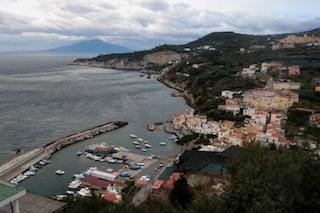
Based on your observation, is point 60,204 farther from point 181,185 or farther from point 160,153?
point 160,153

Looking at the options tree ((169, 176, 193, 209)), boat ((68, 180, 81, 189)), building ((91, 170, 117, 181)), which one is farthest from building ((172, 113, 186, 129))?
tree ((169, 176, 193, 209))

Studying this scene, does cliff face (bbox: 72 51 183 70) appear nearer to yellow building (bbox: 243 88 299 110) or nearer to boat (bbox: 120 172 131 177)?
yellow building (bbox: 243 88 299 110)

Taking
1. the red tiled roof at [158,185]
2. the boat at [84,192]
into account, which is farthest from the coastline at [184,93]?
the boat at [84,192]

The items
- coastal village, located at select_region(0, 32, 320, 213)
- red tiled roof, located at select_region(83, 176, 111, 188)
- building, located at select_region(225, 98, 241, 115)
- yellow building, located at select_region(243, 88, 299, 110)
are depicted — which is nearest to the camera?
coastal village, located at select_region(0, 32, 320, 213)

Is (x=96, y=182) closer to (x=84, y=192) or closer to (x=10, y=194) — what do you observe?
(x=84, y=192)

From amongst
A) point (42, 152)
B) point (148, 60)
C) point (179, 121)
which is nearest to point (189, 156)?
point (42, 152)

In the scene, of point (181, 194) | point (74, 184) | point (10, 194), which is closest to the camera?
point (10, 194)

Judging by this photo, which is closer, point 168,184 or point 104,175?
point 168,184

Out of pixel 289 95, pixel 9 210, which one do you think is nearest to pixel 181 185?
pixel 9 210
